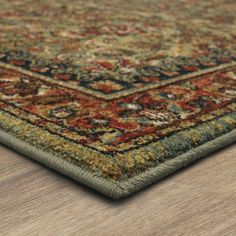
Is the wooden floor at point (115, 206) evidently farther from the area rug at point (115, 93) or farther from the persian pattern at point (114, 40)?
the persian pattern at point (114, 40)

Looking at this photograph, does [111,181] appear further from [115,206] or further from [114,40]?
[114,40]

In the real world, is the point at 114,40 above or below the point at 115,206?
below

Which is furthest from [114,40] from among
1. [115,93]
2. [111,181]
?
[111,181]

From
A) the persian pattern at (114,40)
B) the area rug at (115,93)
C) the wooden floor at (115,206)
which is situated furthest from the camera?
the persian pattern at (114,40)

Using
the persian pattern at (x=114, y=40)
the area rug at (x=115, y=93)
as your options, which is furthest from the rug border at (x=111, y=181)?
the persian pattern at (x=114, y=40)

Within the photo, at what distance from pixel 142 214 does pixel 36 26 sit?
5.55ft

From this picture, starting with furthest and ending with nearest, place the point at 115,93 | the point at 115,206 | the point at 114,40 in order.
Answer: the point at 114,40 → the point at 115,93 → the point at 115,206

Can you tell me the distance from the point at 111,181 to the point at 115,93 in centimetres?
55

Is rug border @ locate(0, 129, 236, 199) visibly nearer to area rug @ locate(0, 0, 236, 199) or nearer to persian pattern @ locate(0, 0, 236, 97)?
area rug @ locate(0, 0, 236, 199)

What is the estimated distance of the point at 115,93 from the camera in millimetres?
1692

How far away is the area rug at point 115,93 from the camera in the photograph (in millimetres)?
1275

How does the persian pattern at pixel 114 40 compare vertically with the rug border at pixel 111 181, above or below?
below

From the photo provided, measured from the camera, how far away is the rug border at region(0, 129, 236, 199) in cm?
117

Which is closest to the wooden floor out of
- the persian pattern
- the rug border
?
the rug border
